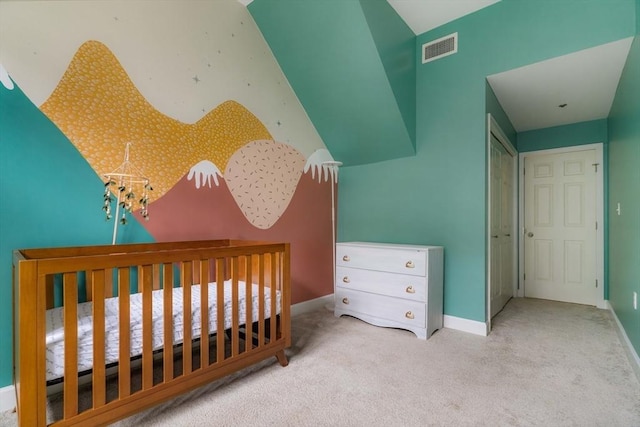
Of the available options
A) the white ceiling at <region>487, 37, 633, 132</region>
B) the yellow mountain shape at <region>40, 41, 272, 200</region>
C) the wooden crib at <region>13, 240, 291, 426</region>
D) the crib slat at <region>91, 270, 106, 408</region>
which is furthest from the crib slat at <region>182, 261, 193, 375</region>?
the white ceiling at <region>487, 37, 633, 132</region>

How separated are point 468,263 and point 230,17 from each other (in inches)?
116

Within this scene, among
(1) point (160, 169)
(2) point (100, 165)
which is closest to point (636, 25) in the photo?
(1) point (160, 169)

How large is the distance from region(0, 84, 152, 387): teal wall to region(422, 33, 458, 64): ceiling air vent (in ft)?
9.67

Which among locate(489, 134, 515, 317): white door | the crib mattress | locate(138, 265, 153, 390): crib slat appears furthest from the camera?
locate(489, 134, 515, 317): white door

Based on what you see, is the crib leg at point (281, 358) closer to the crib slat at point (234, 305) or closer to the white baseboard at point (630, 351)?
the crib slat at point (234, 305)

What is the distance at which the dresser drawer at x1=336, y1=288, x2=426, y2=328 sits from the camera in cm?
259

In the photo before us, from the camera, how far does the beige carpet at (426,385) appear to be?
4.99 ft

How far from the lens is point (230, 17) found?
259cm

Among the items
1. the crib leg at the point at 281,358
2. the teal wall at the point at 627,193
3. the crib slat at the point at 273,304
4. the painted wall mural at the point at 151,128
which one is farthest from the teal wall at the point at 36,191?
the teal wall at the point at 627,193

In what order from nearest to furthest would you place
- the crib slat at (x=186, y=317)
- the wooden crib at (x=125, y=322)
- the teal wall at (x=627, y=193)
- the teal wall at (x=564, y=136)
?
the wooden crib at (x=125, y=322) < the crib slat at (x=186, y=317) < the teal wall at (x=627, y=193) < the teal wall at (x=564, y=136)

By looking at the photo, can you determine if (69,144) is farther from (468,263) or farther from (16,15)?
(468,263)

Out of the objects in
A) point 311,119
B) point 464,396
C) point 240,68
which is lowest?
point 464,396

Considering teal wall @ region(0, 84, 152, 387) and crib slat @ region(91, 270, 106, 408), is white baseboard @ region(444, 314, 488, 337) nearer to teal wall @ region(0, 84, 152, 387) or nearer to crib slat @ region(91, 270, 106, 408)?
crib slat @ region(91, 270, 106, 408)

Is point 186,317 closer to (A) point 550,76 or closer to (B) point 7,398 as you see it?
(B) point 7,398
